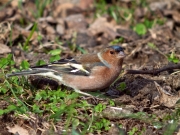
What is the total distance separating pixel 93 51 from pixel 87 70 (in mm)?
2141

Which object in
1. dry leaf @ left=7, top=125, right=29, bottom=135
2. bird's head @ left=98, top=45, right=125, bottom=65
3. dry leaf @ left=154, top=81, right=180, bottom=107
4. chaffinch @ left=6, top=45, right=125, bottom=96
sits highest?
bird's head @ left=98, top=45, right=125, bottom=65

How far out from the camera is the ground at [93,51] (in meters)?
5.27

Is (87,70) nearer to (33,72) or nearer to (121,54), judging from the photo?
(121,54)

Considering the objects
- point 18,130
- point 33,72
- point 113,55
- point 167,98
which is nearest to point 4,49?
point 33,72

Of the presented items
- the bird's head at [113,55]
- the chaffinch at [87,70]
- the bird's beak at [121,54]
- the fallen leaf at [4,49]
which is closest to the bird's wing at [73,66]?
the chaffinch at [87,70]


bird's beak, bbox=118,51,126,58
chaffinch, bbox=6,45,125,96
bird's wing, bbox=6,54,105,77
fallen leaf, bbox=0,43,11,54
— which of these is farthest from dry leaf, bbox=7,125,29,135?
fallen leaf, bbox=0,43,11,54

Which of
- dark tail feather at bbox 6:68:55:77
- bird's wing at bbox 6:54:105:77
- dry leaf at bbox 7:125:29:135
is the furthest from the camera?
bird's wing at bbox 6:54:105:77

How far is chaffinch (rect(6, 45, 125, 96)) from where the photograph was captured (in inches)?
230

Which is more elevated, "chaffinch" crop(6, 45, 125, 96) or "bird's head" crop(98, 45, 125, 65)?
"bird's head" crop(98, 45, 125, 65)

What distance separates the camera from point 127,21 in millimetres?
9438

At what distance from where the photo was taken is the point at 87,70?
599 cm

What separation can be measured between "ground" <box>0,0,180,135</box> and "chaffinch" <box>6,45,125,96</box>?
190 mm

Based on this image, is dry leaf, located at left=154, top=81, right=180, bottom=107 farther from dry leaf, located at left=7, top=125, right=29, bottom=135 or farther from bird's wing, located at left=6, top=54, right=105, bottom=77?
Result: dry leaf, located at left=7, top=125, right=29, bottom=135

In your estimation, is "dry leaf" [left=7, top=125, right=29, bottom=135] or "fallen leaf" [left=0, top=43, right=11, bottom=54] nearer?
"dry leaf" [left=7, top=125, right=29, bottom=135]
